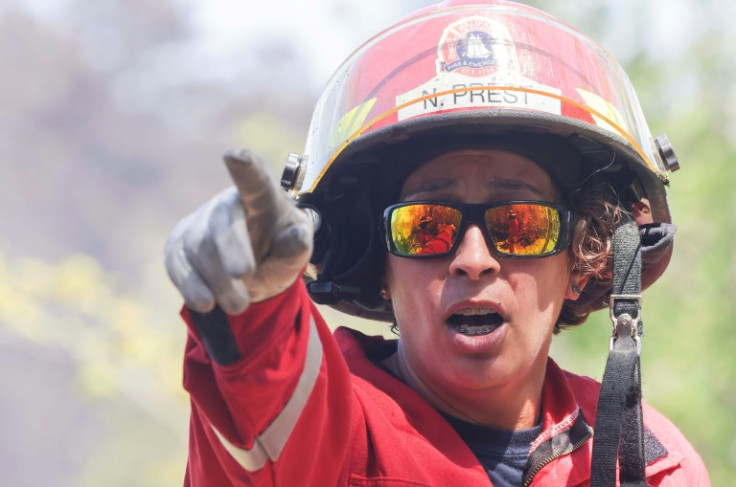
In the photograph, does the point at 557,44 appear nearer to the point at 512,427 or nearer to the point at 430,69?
the point at 430,69

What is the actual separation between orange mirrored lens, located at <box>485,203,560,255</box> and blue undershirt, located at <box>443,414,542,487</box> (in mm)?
470

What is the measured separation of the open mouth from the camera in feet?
8.38

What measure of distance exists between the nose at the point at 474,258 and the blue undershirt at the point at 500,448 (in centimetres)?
41

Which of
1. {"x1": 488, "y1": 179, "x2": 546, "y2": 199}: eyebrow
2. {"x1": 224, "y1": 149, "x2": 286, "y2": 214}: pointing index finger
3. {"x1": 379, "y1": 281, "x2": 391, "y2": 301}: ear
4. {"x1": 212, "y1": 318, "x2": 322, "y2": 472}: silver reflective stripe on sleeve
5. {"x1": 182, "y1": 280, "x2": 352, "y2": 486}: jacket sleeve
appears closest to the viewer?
{"x1": 224, "y1": 149, "x2": 286, "y2": 214}: pointing index finger

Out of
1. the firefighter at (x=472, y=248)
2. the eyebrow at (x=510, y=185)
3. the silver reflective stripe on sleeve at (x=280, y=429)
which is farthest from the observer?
the eyebrow at (x=510, y=185)

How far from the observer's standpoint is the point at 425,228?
8.53ft

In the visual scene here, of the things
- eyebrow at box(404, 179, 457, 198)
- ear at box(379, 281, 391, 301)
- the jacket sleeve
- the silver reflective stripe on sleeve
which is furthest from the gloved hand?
ear at box(379, 281, 391, 301)

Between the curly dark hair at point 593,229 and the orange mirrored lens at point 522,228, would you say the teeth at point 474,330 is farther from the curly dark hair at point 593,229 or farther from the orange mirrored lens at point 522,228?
the curly dark hair at point 593,229

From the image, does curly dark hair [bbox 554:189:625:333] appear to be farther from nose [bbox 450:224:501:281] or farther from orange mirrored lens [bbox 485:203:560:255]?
nose [bbox 450:224:501:281]

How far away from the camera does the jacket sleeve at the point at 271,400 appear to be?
1.78m

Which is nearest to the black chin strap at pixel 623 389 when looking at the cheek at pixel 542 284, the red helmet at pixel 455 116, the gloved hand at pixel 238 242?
the cheek at pixel 542 284

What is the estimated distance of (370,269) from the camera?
293cm

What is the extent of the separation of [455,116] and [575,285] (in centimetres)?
67

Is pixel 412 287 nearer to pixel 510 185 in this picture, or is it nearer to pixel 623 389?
pixel 510 185
